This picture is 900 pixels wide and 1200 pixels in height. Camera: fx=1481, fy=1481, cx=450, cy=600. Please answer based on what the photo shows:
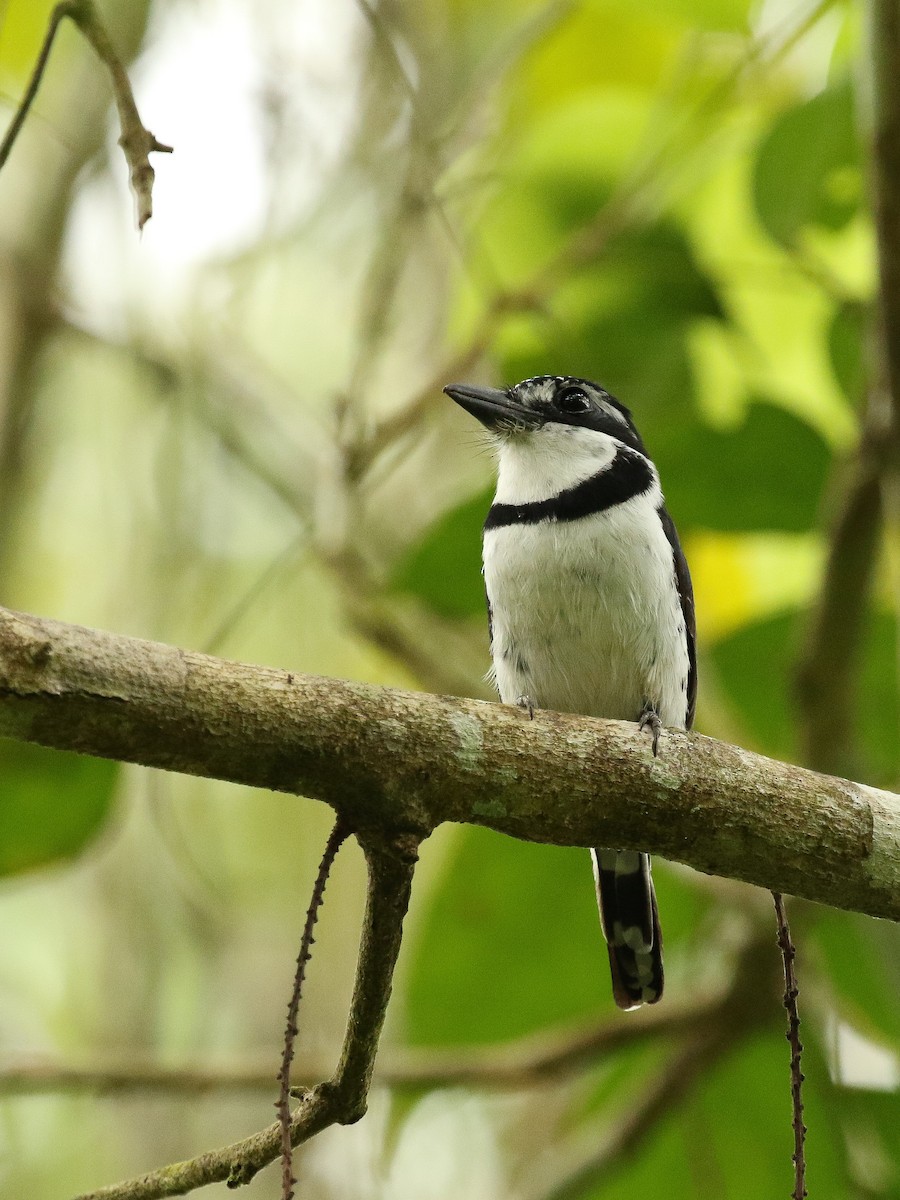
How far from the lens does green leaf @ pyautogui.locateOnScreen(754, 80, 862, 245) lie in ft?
11.1

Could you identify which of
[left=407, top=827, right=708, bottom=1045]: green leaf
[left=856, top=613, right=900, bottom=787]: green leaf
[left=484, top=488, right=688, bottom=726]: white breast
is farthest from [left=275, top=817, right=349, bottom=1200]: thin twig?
[left=856, top=613, right=900, bottom=787]: green leaf

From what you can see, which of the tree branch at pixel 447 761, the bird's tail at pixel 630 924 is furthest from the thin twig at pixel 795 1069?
the bird's tail at pixel 630 924

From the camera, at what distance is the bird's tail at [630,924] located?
10.8 feet

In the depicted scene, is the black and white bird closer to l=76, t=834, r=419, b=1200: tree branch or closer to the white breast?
the white breast

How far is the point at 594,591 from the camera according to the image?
3.08 metres

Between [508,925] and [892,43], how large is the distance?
7.02ft

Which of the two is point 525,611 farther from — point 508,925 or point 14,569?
point 14,569

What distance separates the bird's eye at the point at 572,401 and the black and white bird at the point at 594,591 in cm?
1

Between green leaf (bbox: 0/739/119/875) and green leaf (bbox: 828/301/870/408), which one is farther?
green leaf (bbox: 828/301/870/408)

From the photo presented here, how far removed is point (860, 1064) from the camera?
4.34 meters

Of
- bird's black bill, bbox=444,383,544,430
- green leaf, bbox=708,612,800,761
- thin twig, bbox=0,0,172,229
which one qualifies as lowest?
thin twig, bbox=0,0,172,229

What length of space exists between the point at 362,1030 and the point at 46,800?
121cm

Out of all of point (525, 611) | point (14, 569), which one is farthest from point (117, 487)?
point (525, 611)

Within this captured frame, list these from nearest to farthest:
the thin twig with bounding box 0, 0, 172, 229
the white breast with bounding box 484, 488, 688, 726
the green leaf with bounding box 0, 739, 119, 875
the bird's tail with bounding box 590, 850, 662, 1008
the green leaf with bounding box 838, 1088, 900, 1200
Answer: the thin twig with bounding box 0, 0, 172, 229 → the green leaf with bounding box 0, 739, 119, 875 → the white breast with bounding box 484, 488, 688, 726 → the bird's tail with bounding box 590, 850, 662, 1008 → the green leaf with bounding box 838, 1088, 900, 1200
